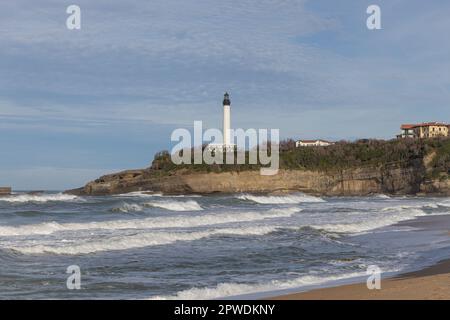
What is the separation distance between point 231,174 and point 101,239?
57.0 metres

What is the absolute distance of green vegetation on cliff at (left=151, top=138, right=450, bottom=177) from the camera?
74.4m

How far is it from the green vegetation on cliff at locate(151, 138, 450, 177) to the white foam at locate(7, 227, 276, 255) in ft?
176

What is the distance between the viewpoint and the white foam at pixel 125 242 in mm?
14875

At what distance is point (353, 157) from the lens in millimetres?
81250

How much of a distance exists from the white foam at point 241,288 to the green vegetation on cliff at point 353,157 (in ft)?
206

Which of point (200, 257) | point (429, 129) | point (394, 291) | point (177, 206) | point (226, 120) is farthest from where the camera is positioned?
point (429, 129)

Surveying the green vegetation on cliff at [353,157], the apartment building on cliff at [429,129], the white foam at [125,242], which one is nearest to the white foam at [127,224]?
the white foam at [125,242]

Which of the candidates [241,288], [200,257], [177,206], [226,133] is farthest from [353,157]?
[241,288]

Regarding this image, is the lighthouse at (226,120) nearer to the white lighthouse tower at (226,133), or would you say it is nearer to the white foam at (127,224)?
the white lighthouse tower at (226,133)

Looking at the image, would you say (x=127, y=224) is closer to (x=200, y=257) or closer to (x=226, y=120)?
(x=200, y=257)

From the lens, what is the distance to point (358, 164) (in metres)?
79.1

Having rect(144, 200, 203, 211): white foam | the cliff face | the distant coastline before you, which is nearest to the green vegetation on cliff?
the distant coastline

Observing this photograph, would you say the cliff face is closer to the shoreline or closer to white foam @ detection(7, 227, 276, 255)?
white foam @ detection(7, 227, 276, 255)

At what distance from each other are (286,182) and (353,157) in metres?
11.5
